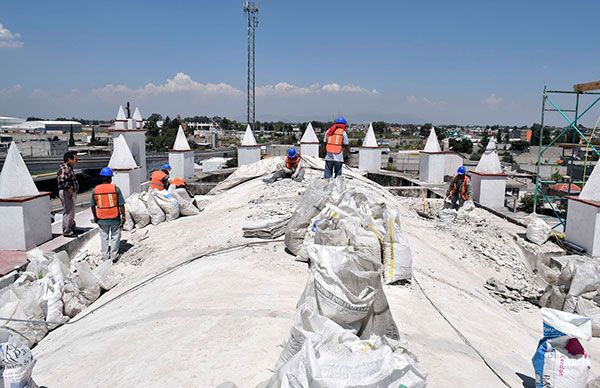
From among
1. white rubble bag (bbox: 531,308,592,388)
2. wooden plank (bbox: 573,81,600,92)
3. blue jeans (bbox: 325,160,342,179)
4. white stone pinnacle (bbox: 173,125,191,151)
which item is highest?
wooden plank (bbox: 573,81,600,92)

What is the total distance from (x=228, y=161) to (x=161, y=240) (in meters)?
24.2

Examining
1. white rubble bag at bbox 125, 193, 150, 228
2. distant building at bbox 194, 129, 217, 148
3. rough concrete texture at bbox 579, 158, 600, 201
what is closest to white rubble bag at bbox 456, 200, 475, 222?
rough concrete texture at bbox 579, 158, 600, 201

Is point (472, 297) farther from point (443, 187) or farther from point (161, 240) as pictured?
point (443, 187)

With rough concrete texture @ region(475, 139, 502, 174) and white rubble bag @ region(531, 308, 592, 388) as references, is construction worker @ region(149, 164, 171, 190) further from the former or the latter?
white rubble bag @ region(531, 308, 592, 388)

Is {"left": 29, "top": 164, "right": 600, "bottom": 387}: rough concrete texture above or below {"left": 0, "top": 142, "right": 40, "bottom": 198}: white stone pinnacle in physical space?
below

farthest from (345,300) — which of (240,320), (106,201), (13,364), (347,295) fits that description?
(106,201)

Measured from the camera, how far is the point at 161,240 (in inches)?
331

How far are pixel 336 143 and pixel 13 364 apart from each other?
24.5ft

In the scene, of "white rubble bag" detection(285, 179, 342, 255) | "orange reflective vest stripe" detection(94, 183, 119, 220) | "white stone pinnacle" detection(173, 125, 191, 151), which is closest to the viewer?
"white rubble bag" detection(285, 179, 342, 255)

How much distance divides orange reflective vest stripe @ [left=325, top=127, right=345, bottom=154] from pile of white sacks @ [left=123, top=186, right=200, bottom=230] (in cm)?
337

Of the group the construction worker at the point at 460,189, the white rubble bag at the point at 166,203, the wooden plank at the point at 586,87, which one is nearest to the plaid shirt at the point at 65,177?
the white rubble bag at the point at 166,203

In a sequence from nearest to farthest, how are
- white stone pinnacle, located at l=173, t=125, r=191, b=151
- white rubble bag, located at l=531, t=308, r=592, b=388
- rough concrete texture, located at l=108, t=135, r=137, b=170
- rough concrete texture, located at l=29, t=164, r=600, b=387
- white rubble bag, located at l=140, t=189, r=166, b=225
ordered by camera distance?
white rubble bag, located at l=531, t=308, r=592, b=388
rough concrete texture, located at l=29, t=164, r=600, b=387
white rubble bag, located at l=140, t=189, r=166, b=225
rough concrete texture, located at l=108, t=135, r=137, b=170
white stone pinnacle, located at l=173, t=125, r=191, b=151

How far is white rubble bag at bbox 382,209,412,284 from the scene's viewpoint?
→ 16.5 ft

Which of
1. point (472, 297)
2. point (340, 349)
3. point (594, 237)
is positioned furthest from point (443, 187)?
point (340, 349)
